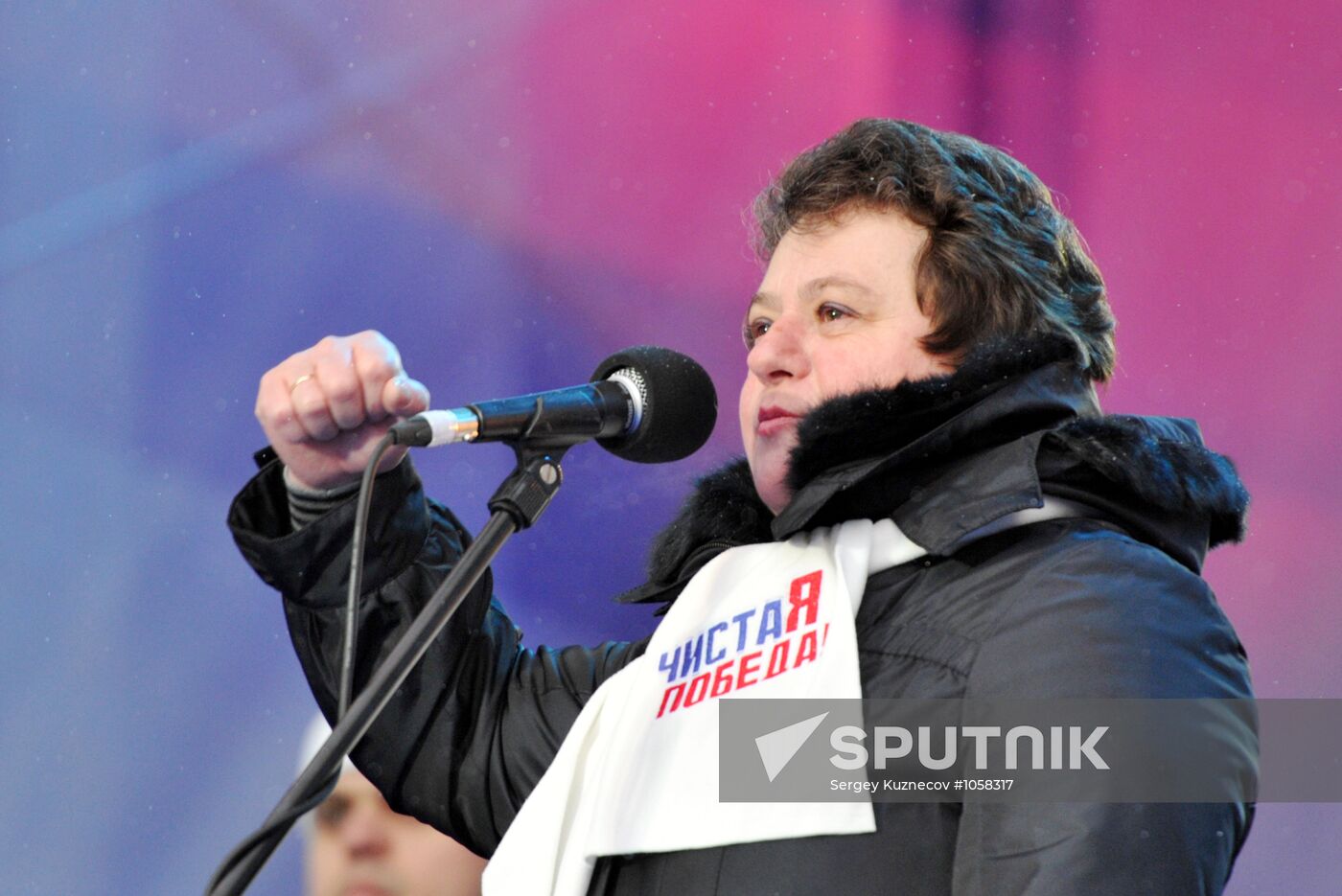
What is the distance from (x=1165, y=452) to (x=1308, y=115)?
1561 mm

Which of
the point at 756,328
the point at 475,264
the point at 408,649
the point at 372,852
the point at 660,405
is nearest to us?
the point at 408,649

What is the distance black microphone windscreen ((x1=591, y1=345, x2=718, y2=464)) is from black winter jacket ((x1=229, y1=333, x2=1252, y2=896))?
0.20 m

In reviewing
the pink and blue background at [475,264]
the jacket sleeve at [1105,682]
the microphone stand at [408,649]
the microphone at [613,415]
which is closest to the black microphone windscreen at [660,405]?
the microphone at [613,415]

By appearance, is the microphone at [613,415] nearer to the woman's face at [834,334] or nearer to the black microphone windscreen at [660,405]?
the black microphone windscreen at [660,405]

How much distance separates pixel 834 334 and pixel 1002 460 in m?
0.34

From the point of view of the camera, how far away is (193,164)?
2.71 meters

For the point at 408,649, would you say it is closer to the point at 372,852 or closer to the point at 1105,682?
the point at 1105,682

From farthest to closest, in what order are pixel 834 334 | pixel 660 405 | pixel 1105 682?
pixel 834 334, pixel 660 405, pixel 1105 682

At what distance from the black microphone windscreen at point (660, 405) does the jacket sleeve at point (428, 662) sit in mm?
388

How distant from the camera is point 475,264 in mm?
2881

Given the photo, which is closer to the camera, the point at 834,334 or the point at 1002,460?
the point at 1002,460

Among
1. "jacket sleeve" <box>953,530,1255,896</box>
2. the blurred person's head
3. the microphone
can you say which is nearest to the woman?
"jacket sleeve" <box>953,530,1255,896</box>

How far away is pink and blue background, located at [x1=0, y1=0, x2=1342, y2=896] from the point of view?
8.48 ft

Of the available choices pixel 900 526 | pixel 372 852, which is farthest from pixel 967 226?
pixel 372 852
